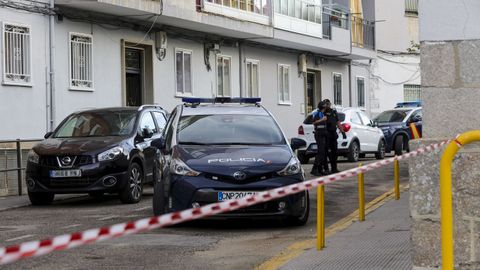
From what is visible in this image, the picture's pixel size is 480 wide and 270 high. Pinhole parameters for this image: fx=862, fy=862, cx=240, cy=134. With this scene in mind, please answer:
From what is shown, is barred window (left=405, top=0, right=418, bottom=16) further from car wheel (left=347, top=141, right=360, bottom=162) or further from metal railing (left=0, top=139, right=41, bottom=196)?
metal railing (left=0, top=139, right=41, bottom=196)

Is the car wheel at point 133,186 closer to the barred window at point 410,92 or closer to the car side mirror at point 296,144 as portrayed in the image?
the car side mirror at point 296,144

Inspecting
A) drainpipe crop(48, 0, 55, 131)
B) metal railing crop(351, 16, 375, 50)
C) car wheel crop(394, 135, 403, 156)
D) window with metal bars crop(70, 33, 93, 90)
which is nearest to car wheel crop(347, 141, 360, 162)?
car wheel crop(394, 135, 403, 156)

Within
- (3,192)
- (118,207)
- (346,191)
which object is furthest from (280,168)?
(3,192)

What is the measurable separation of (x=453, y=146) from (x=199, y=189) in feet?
18.0

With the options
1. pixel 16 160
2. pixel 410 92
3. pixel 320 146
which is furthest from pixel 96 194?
pixel 410 92

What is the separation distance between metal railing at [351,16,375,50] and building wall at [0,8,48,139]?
19.8 m

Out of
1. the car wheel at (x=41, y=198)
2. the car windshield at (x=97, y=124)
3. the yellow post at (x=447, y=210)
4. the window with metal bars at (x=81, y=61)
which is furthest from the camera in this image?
the window with metal bars at (x=81, y=61)

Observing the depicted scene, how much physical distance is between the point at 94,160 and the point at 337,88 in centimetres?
2576

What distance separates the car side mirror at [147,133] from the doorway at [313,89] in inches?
823

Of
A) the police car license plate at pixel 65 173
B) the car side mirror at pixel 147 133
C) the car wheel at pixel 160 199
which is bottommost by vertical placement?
the car wheel at pixel 160 199

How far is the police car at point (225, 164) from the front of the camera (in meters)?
10.5

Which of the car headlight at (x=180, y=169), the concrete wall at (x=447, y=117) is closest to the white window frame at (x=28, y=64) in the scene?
the car headlight at (x=180, y=169)

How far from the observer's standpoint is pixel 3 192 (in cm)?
1680

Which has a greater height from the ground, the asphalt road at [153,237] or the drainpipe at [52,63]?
Result: the drainpipe at [52,63]
